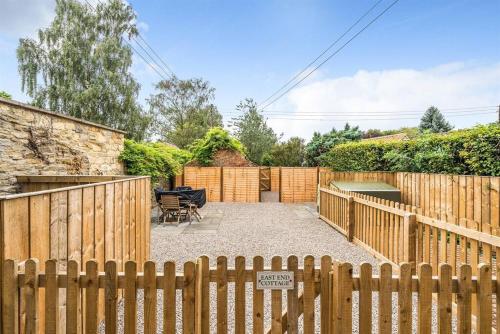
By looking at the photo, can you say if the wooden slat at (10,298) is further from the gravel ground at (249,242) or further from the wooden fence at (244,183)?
the wooden fence at (244,183)

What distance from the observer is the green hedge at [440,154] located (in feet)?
19.3

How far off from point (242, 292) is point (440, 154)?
6.94 metres

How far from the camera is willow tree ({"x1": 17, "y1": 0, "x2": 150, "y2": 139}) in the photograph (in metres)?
17.6

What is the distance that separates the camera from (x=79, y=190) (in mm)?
2678

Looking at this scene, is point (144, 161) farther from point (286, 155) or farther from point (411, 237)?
point (286, 155)

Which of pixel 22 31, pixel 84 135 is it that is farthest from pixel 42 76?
pixel 84 135

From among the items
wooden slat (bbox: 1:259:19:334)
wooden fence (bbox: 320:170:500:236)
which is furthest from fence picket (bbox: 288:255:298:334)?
wooden fence (bbox: 320:170:500:236)

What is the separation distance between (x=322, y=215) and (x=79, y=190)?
7.78 m

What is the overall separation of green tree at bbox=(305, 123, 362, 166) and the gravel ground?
12.6m

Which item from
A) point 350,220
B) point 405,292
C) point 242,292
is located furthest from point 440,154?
point 242,292

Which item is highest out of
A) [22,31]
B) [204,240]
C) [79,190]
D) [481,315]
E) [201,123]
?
[22,31]

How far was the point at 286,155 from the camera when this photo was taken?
2206cm

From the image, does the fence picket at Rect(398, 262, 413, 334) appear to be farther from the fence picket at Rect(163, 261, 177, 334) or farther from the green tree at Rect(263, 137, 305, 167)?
the green tree at Rect(263, 137, 305, 167)

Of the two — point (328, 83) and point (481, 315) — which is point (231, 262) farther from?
point (328, 83)
